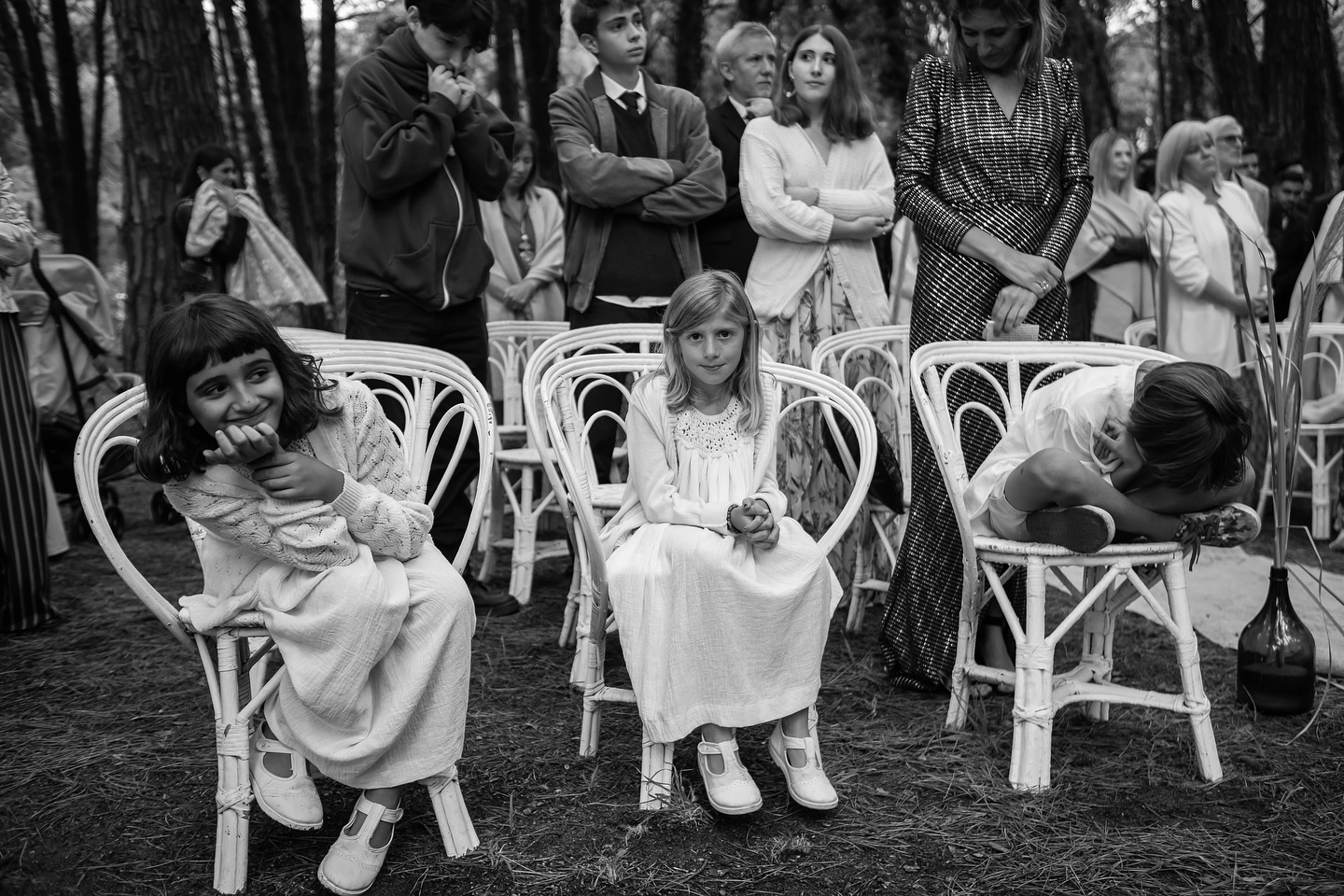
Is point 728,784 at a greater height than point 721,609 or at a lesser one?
lesser

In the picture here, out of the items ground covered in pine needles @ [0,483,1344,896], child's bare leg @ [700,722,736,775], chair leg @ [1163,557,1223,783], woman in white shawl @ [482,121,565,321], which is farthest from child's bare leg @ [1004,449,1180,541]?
woman in white shawl @ [482,121,565,321]

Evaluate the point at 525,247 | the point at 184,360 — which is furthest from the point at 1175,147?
the point at 184,360

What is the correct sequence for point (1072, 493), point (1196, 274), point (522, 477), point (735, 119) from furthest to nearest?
1. point (1196, 274)
2. point (735, 119)
3. point (522, 477)
4. point (1072, 493)

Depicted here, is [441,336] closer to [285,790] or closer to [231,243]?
[285,790]

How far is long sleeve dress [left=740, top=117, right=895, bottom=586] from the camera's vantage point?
13.8 feet

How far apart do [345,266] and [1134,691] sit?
2.77m

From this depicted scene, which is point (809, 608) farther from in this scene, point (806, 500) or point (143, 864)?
point (806, 500)

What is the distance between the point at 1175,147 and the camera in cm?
573

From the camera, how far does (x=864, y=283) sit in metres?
4.29

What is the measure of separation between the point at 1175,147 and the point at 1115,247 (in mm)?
665

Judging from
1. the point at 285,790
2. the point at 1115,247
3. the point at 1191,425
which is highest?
the point at 1115,247

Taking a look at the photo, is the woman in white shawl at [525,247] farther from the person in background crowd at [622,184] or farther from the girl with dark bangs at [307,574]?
the girl with dark bangs at [307,574]

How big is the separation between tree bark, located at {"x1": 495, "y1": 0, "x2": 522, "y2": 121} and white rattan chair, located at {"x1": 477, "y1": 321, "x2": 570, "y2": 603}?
5754 mm

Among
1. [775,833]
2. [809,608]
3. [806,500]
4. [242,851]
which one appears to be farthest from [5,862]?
[806,500]
